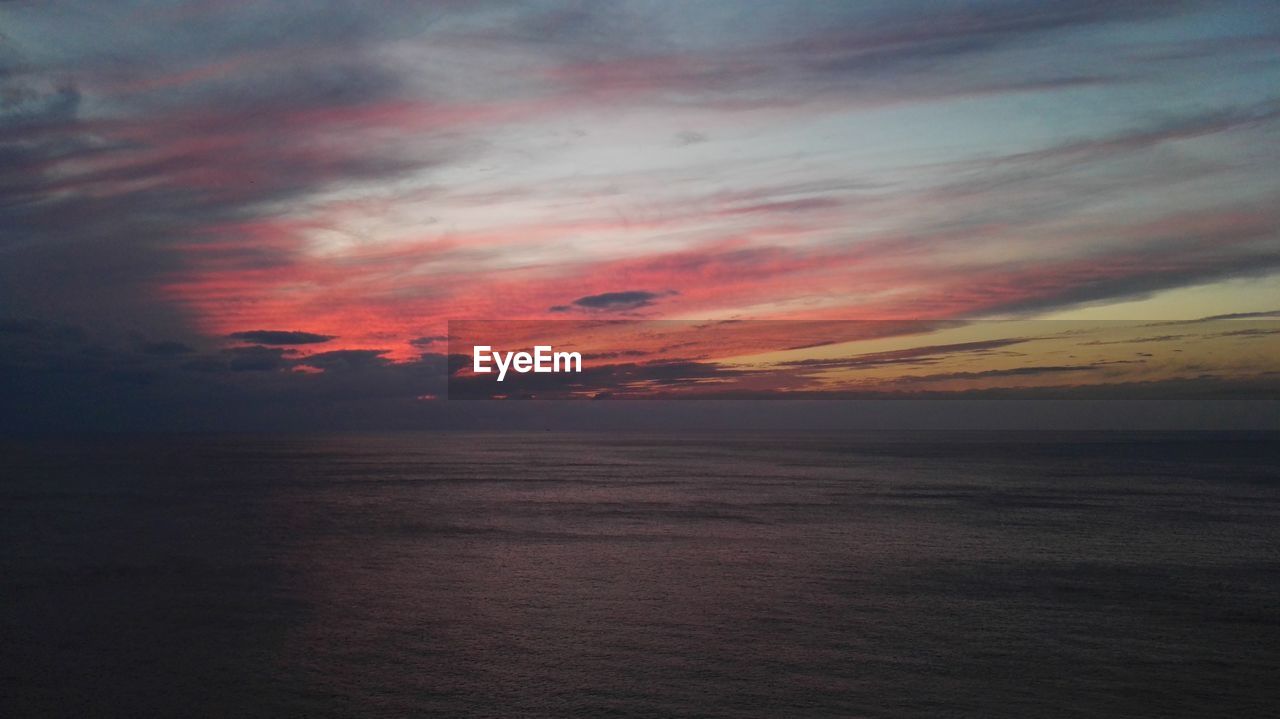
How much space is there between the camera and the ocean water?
76.6ft

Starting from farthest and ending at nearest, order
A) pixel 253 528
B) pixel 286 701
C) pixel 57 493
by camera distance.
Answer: pixel 57 493 < pixel 253 528 < pixel 286 701

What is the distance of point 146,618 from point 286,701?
11.9 meters

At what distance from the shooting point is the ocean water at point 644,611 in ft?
76.6

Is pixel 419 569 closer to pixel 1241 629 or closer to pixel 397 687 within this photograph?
pixel 397 687

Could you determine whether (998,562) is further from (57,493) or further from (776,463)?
(776,463)

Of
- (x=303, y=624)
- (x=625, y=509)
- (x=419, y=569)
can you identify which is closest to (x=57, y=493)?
(x=625, y=509)

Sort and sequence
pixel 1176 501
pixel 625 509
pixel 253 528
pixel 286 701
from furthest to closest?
pixel 1176 501
pixel 625 509
pixel 253 528
pixel 286 701

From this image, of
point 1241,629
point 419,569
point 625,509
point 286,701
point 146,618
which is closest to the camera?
point 286,701

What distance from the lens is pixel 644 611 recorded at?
3200 cm

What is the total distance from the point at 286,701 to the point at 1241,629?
92.5 ft

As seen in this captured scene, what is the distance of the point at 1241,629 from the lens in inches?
1171

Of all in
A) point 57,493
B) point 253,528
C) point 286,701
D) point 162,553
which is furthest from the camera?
point 57,493

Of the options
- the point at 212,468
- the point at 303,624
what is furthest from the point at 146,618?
the point at 212,468

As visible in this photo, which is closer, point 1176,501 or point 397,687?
point 397,687
